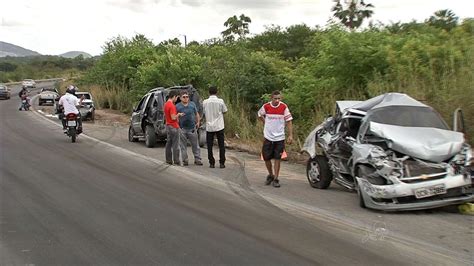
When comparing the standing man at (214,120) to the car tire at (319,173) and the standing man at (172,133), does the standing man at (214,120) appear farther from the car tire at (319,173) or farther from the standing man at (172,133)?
the car tire at (319,173)

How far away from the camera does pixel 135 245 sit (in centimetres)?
600

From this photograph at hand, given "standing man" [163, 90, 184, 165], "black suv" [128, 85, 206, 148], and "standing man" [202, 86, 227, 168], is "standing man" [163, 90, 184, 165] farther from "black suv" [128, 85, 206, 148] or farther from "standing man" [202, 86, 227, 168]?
→ "black suv" [128, 85, 206, 148]

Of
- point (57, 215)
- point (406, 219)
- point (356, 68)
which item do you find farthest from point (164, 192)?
point (356, 68)

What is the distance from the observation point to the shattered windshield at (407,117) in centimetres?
867

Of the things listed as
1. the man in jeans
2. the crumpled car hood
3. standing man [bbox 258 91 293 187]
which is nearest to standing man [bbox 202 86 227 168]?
the man in jeans

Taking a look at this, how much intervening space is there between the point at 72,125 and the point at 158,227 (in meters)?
12.1

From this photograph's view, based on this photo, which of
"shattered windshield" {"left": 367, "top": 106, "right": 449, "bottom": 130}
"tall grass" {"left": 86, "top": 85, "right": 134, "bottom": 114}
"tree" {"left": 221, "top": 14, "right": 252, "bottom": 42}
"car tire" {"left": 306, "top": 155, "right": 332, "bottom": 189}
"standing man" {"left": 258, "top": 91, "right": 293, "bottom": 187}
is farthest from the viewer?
"tall grass" {"left": 86, "top": 85, "right": 134, "bottom": 114}

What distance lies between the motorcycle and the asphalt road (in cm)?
667

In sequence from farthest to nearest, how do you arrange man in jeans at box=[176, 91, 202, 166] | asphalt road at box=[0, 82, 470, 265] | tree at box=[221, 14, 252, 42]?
1. tree at box=[221, 14, 252, 42]
2. man in jeans at box=[176, 91, 202, 166]
3. asphalt road at box=[0, 82, 470, 265]

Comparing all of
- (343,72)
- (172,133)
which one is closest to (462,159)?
(172,133)

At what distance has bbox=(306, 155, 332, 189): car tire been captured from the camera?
9641 millimetres

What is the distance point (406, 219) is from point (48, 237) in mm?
4705

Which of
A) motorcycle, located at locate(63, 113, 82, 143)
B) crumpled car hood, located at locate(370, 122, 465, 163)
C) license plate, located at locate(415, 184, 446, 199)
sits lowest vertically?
motorcycle, located at locate(63, 113, 82, 143)

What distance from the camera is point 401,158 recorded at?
7895mm
